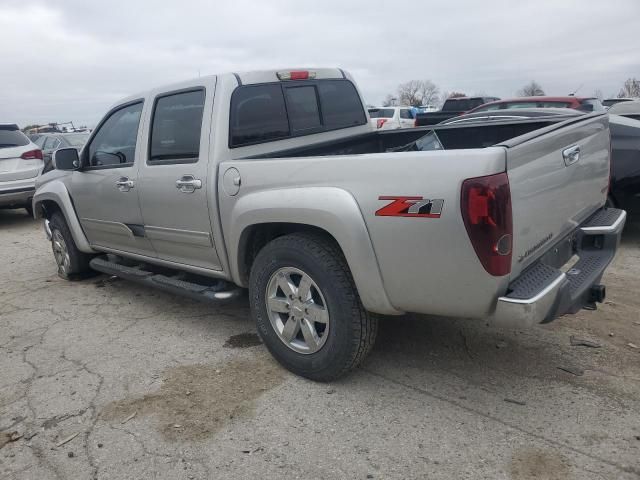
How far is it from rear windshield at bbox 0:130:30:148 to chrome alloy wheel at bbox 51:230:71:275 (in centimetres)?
473

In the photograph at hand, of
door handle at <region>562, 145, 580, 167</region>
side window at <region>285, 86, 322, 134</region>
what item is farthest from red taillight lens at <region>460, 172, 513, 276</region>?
side window at <region>285, 86, 322, 134</region>

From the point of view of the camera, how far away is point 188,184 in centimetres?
375

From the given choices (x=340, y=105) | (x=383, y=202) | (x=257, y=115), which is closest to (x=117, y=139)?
(x=257, y=115)

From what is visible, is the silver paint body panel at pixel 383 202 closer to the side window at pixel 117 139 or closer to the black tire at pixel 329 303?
the black tire at pixel 329 303

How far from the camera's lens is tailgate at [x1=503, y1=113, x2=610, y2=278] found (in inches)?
99.1

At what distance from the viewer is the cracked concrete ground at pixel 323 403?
2.58 metres

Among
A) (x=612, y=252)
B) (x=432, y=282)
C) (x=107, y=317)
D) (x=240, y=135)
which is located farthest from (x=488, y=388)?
(x=107, y=317)

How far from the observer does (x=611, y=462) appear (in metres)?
2.44

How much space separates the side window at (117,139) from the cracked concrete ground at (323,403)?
4.63 ft

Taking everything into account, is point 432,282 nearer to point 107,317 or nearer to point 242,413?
point 242,413

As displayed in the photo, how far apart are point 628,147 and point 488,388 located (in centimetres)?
403

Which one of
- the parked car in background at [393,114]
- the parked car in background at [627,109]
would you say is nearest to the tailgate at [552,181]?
the parked car in background at [627,109]

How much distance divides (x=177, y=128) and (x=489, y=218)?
2541 mm

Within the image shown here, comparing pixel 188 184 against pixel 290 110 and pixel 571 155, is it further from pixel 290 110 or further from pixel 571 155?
pixel 571 155
